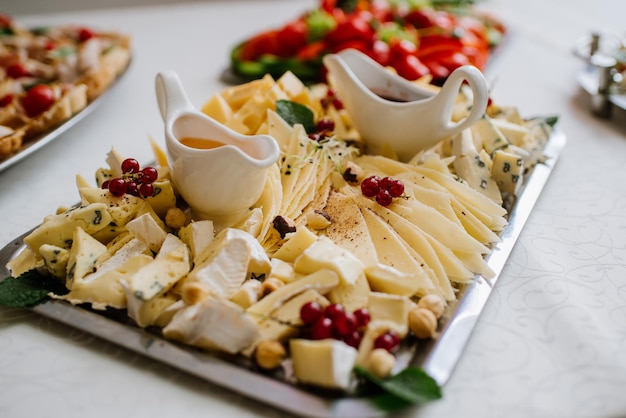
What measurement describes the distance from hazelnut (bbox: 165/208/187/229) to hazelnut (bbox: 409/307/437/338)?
57cm

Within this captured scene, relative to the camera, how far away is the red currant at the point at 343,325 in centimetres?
110

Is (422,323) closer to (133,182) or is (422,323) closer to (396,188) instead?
(396,188)

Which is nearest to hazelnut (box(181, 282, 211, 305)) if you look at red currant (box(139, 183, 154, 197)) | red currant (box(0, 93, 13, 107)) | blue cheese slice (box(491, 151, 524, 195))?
red currant (box(139, 183, 154, 197))

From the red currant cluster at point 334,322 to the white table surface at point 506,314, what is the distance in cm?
16

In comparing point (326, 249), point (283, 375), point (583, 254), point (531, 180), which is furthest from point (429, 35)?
point (283, 375)

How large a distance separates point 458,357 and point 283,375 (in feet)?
1.04

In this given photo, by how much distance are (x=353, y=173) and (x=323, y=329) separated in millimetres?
547

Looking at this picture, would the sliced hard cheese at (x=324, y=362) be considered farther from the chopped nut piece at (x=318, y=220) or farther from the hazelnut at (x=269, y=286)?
the chopped nut piece at (x=318, y=220)

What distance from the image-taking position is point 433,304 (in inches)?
46.3

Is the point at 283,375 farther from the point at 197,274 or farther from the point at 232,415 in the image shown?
the point at 197,274

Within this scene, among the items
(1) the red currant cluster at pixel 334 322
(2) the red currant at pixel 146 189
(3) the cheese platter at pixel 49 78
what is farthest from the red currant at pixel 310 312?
(3) the cheese platter at pixel 49 78

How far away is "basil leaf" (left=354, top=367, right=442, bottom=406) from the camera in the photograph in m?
1.00

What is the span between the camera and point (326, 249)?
1224 mm

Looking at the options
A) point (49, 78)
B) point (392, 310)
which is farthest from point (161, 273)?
point (49, 78)
